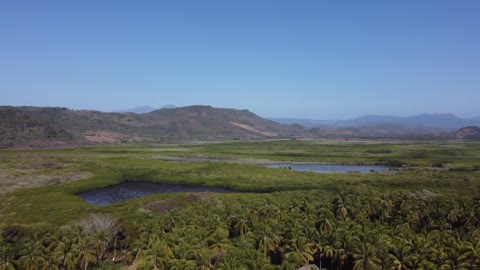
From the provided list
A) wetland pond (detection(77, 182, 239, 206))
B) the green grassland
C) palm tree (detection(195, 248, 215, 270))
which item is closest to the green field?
palm tree (detection(195, 248, 215, 270))

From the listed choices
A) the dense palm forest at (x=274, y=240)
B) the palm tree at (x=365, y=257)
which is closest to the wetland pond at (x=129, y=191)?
the dense palm forest at (x=274, y=240)

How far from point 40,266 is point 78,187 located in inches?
3202

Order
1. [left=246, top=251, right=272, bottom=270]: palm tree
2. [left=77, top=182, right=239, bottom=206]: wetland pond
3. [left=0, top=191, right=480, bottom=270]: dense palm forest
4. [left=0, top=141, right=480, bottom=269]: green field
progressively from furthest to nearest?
[left=77, top=182, right=239, bottom=206]: wetland pond, [left=0, top=141, right=480, bottom=269]: green field, [left=0, top=191, right=480, bottom=270]: dense palm forest, [left=246, top=251, right=272, bottom=270]: palm tree

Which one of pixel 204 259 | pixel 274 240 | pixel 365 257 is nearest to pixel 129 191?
pixel 274 240

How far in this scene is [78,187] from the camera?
132500mm

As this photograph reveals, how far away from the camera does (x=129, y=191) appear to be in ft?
450

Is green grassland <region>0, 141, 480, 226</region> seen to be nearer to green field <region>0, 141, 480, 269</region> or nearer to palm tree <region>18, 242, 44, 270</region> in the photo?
green field <region>0, 141, 480, 269</region>

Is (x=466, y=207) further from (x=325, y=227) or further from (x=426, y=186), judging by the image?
(x=426, y=186)

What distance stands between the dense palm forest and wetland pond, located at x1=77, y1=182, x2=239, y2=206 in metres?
43.7

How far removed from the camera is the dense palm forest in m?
55.4

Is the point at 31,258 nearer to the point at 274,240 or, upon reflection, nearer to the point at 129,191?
the point at 274,240

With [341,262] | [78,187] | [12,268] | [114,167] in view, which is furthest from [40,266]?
[114,167]

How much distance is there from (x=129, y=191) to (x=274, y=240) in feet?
282

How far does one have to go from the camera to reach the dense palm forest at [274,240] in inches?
2183
